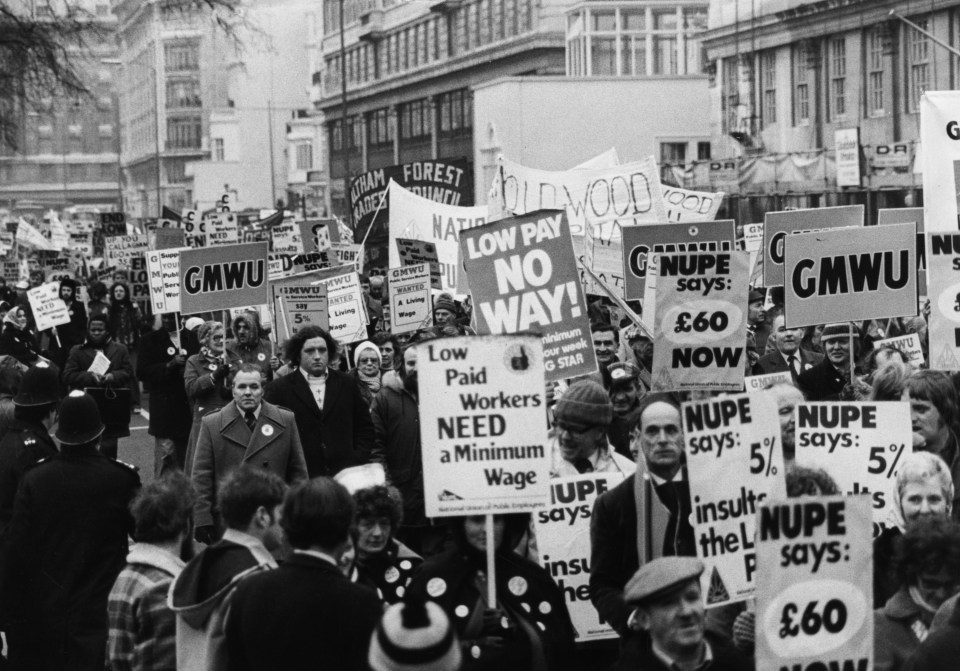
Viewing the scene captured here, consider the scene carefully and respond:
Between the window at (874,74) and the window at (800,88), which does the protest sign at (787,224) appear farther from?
the window at (800,88)

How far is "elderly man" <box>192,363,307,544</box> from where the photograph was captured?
934cm

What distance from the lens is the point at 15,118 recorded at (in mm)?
34719

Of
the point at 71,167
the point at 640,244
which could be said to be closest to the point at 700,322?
the point at 640,244

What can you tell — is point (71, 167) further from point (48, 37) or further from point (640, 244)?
point (640, 244)

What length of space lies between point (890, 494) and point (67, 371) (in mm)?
8887

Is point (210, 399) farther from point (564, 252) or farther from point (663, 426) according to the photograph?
point (663, 426)

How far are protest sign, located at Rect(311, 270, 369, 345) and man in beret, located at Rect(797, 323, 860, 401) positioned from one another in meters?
4.88

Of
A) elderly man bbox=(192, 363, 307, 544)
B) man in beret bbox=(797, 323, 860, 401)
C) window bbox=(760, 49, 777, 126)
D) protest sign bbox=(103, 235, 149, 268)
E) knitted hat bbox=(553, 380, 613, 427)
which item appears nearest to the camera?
knitted hat bbox=(553, 380, 613, 427)

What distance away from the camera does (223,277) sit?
13992 millimetres

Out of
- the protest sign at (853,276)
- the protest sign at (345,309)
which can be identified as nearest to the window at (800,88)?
the protest sign at (345,309)

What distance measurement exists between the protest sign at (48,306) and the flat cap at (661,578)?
52.1 feet

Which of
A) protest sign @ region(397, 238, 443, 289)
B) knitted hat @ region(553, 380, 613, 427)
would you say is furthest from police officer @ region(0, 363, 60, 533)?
protest sign @ region(397, 238, 443, 289)

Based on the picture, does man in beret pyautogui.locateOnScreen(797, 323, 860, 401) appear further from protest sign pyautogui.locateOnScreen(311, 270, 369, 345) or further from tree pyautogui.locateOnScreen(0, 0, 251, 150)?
tree pyautogui.locateOnScreen(0, 0, 251, 150)

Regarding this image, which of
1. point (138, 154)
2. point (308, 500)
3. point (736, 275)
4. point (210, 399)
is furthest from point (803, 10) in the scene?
point (138, 154)
